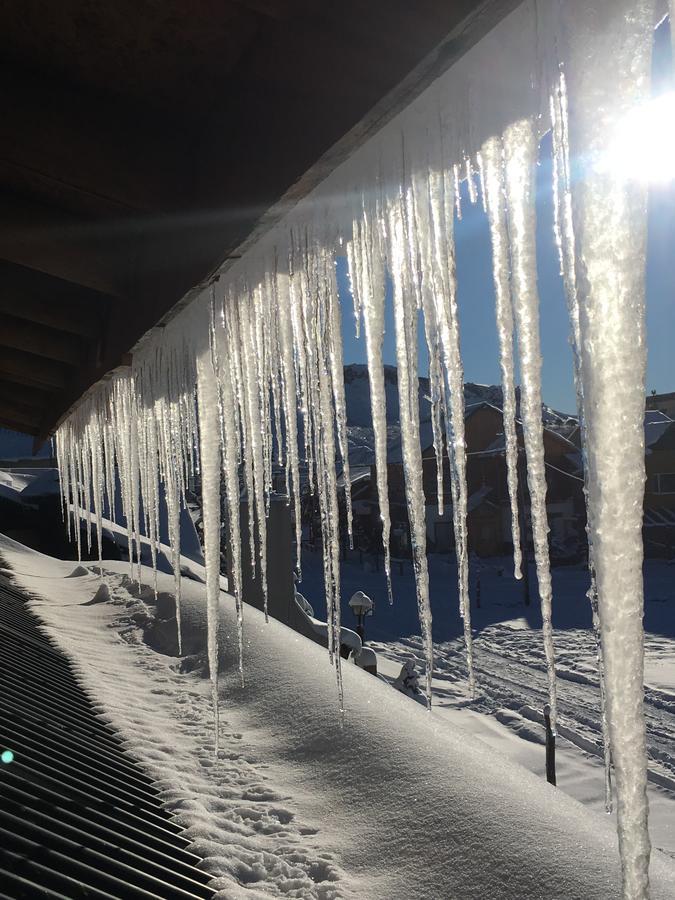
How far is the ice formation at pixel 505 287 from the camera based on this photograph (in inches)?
39.9

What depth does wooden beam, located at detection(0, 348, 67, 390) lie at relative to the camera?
5.05 m

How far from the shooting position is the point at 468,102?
1.33m

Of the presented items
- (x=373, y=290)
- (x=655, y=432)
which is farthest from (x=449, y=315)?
(x=655, y=432)

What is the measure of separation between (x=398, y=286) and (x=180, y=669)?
4.90 meters

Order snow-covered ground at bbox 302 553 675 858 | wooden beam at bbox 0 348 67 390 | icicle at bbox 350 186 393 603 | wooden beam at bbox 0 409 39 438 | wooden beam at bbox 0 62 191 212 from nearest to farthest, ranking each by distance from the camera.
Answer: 1. icicle at bbox 350 186 393 603
2. wooden beam at bbox 0 62 191 212
3. wooden beam at bbox 0 348 67 390
4. wooden beam at bbox 0 409 39 438
5. snow-covered ground at bbox 302 553 675 858

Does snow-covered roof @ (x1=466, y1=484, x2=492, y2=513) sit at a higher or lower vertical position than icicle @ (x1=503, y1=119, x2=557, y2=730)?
lower

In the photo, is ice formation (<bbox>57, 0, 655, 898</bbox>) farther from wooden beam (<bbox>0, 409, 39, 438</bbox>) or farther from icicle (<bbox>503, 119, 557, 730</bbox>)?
wooden beam (<bbox>0, 409, 39, 438</bbox>)

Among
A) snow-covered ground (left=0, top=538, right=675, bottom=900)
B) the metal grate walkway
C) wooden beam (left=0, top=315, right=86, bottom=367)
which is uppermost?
wooden beam (left=0, top=315, right=86, bottom=367)

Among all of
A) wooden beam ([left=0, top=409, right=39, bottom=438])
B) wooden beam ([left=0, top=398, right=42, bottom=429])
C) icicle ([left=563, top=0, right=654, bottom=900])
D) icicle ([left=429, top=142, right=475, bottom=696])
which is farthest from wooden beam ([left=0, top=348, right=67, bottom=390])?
icicle ([left=563, top=0, right=654, bottom=900])

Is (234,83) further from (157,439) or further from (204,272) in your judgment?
(157,439)

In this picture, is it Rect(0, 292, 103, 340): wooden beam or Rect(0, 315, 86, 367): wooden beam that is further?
Rect(0, 315, 86, 367): wooden beam

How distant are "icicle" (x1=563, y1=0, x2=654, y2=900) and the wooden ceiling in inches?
6.7

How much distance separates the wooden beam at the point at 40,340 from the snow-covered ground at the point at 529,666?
3.56 metres

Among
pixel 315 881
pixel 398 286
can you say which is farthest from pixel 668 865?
pixel 398 286
